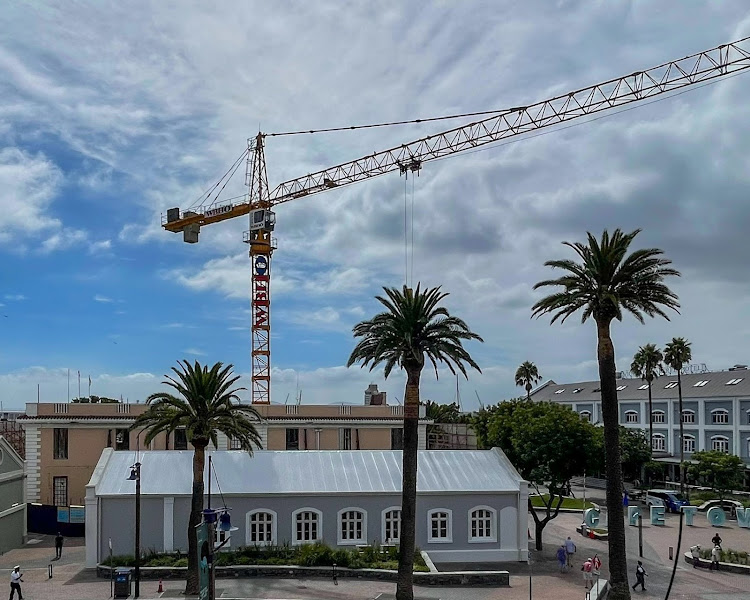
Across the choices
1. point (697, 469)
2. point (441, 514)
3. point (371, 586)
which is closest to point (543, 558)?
point (441, 514)

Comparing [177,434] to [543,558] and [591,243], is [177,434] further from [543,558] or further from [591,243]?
[591,243]

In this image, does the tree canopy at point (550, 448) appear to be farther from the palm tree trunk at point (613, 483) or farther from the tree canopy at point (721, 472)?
the tree canopy at point (721, 472)

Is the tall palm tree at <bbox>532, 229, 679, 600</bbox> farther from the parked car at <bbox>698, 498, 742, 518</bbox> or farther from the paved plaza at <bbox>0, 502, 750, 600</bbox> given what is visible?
the parked car at <bbox>698, 498, 742, 518</bbox>

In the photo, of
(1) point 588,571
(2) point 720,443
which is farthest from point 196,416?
(2) point 720,443

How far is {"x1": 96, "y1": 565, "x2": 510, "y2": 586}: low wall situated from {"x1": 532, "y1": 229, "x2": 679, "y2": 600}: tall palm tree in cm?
654

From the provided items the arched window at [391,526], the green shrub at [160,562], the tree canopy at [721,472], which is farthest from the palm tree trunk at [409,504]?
the tree canopy at [721,472]

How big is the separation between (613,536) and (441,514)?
11586 millimetres

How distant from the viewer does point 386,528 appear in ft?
129

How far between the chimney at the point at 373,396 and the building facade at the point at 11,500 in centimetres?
2851

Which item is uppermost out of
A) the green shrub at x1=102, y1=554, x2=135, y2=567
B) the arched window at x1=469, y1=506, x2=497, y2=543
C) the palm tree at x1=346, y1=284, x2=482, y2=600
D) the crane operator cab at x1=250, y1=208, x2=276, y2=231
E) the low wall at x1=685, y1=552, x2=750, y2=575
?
the crane operator cab at x1=250, y1=208, x2=276, y2=231

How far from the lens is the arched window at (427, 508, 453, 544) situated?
39.4 m

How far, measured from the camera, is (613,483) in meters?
29.5

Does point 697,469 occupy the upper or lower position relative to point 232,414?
lower

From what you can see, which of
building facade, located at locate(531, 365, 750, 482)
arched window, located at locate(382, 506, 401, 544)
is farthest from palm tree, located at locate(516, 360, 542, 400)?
arched window, located at locate(382, 506, 401, 544)
